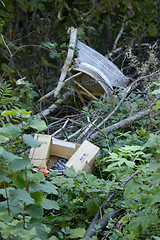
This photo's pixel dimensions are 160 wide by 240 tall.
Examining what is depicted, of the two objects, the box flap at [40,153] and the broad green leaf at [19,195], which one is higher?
the broad green leaf at [19,195]

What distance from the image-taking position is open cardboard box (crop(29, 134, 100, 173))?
2.58 meters

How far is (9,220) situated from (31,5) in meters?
4.37

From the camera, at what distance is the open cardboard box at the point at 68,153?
8.47 ft

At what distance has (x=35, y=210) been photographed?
139 cm

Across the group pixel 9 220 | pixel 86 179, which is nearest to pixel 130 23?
pixel 86 179

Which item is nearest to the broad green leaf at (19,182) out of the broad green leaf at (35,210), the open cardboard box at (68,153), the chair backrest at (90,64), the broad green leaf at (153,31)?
the broad green leaf at (35,210)

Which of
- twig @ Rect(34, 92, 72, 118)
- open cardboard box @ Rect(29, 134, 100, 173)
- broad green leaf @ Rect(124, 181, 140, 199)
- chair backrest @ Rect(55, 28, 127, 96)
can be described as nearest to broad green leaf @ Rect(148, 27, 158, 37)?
chair backrest @ Rect(55, 28, 127, 96)

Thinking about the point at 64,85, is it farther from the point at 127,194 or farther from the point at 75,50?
the point at 127,194

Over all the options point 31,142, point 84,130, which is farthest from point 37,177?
point 84,130

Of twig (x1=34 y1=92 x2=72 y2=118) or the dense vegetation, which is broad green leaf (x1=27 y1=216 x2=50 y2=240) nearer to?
the dense vegetation

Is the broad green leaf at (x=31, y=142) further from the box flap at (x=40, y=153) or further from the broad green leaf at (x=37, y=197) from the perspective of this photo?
the box flap at (x=40, y=153)

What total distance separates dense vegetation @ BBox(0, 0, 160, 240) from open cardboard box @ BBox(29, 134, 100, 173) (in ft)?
0.35

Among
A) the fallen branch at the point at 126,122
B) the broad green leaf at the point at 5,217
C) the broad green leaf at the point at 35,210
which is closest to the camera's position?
the broad green leaf at the point at 5,217

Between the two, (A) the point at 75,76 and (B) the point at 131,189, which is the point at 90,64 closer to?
(A) the point at 75,76
